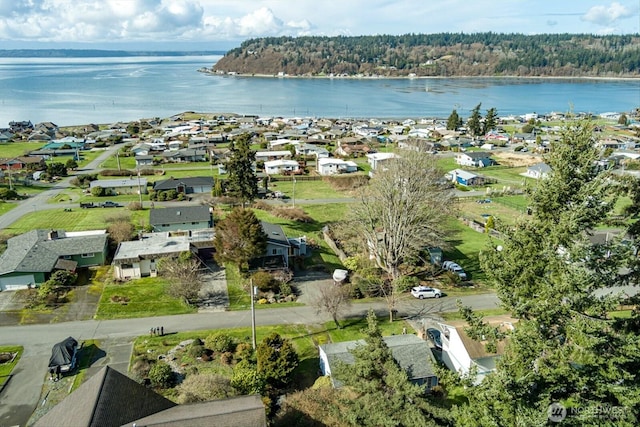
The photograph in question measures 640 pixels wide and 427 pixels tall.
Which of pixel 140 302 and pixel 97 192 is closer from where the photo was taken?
pixel 140 302

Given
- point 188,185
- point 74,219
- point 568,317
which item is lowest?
point 74,219

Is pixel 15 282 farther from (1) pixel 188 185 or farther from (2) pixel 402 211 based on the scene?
(1) pixel 188 185

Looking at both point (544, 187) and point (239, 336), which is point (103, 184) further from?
point (544, 187)

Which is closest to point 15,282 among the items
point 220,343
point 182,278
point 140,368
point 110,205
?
point 182,278

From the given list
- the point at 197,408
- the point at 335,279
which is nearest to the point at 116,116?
the point at 335,279

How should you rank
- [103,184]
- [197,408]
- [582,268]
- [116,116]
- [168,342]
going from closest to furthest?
[582,268] → [197,408] → [168,342] → [103,184] → [116,116]

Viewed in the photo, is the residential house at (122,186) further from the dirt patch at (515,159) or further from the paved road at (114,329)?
the dirt patch at (515,159)
